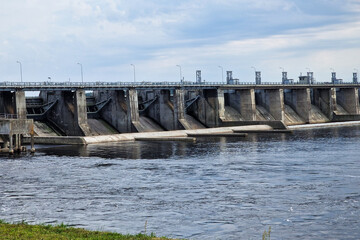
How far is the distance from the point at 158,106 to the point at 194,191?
7243 cm

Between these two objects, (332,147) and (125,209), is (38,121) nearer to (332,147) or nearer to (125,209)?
(332,147)

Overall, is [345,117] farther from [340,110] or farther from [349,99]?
[349,99]

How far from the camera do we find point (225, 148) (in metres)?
73.2

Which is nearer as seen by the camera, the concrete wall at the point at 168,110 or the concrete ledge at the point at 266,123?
the concrete ledge at the point at 266,123

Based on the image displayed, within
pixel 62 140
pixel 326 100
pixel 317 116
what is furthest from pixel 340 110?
pixel 62 140

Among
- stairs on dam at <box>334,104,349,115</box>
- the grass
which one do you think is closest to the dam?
stairs on dam at <box>334,104,349,115</box>

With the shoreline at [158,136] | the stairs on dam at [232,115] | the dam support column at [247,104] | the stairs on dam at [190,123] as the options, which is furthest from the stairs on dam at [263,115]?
the stairs on dam at [190,123]

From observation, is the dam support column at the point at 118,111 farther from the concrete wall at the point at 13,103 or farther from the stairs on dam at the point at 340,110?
the stairs on dam at the point at 340,110

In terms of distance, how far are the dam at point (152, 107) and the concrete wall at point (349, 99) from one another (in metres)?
10.7

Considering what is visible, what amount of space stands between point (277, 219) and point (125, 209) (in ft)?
29.7

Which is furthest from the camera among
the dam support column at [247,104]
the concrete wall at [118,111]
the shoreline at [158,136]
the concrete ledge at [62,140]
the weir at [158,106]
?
the dam support column at [247,104]

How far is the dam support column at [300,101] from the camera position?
135 meters

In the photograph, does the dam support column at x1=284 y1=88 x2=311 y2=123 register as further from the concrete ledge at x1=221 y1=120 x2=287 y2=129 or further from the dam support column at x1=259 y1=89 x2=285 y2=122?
the concrete ledge at x1=221 y1=120 x2=287 y2=129

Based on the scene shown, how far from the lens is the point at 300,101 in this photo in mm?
137625
